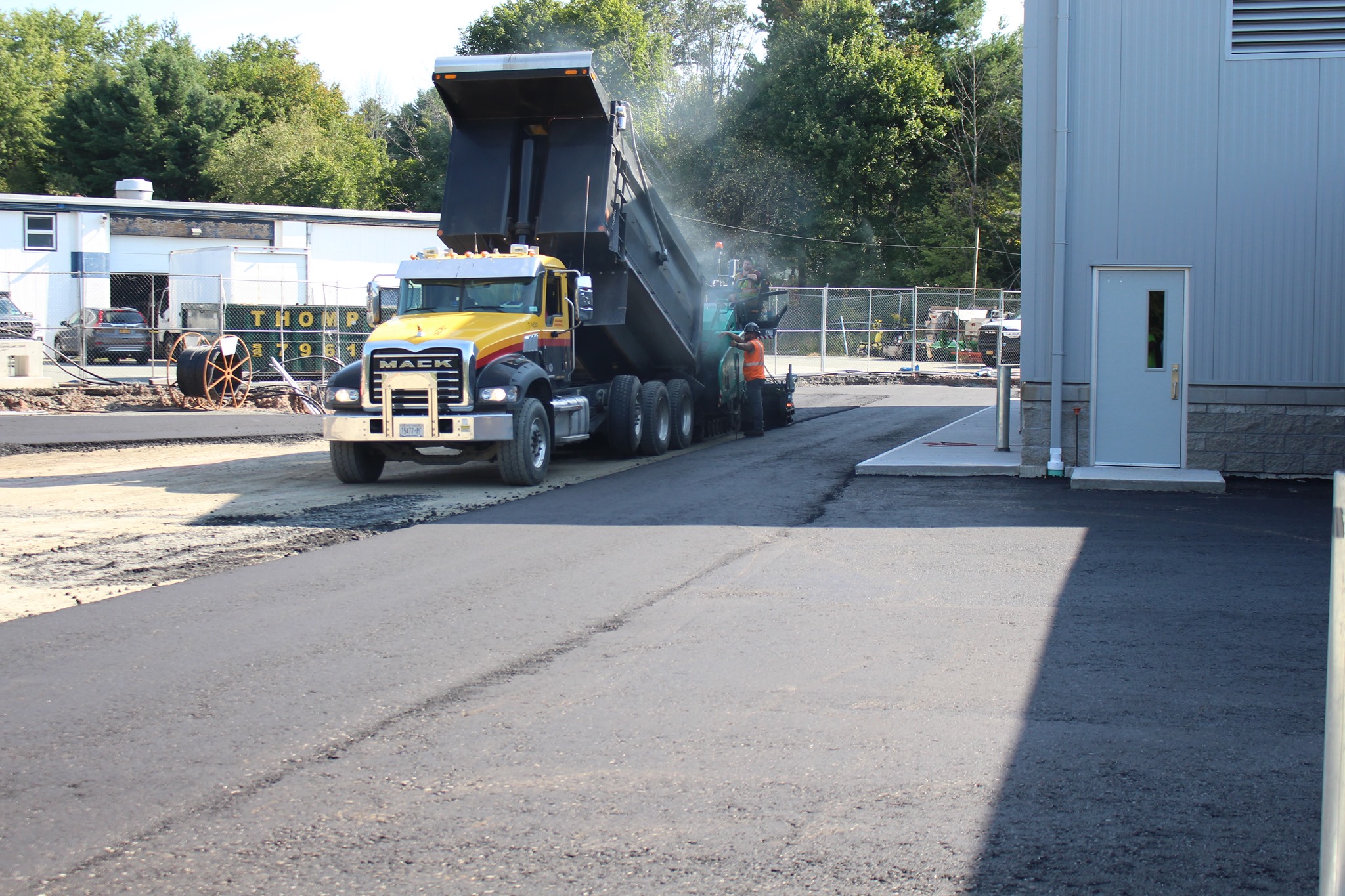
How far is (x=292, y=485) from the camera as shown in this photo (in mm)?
14141

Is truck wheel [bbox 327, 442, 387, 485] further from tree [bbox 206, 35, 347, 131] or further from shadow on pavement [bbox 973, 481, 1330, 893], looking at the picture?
tree [bbox 206, 35, 347, 131]

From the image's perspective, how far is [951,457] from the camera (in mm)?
15852

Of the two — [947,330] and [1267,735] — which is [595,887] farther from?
[947,330]

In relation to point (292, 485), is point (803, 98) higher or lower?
higher

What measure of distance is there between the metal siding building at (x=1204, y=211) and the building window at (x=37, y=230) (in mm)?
29513

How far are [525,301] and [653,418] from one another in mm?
3136

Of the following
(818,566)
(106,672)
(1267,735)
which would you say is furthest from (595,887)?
(818,566)

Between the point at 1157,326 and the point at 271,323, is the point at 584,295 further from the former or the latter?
the point at 271,323

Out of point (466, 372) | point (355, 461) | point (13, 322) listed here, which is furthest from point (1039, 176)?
point (13, 322)

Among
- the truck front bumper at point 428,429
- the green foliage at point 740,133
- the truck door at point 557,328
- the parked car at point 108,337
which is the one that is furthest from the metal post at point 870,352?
the truck front bumper at point 428,429

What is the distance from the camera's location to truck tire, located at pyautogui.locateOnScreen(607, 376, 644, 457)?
54.9 ft

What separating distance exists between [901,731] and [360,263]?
107 feet

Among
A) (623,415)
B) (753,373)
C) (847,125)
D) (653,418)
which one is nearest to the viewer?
(623,415)

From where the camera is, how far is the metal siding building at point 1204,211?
13.9 meters
